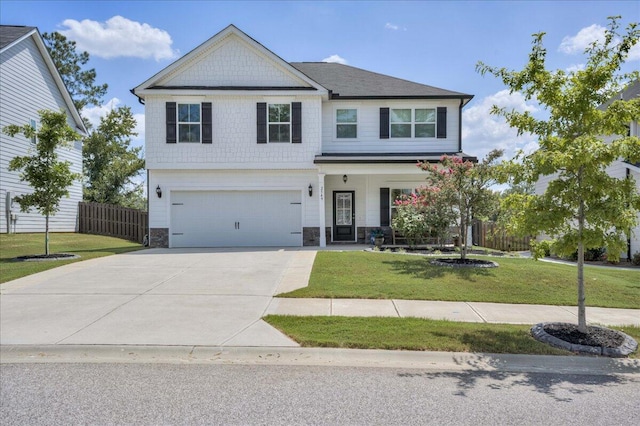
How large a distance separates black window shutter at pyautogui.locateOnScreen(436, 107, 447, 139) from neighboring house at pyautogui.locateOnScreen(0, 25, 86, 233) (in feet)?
52.7

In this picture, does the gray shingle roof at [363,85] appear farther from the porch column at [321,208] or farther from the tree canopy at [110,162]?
the tree canopy at [110,162]

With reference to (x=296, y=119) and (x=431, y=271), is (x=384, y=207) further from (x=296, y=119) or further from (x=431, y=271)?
(x=431, y=271)

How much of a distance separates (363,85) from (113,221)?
1410 centimetres

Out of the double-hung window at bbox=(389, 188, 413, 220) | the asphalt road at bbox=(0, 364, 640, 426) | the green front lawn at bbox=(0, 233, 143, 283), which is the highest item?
the double-hung window at bbox=(389, 188, 413, 220)

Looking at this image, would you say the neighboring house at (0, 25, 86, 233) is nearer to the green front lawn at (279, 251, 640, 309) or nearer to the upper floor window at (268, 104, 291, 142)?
the upper floor window at (268, 104, 291, 142)

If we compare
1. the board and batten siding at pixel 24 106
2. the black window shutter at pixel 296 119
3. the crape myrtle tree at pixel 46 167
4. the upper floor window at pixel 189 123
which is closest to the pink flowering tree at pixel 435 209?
the black window shutter at pixel 296 119

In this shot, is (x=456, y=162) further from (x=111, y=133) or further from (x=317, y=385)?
(x=111, y=133)

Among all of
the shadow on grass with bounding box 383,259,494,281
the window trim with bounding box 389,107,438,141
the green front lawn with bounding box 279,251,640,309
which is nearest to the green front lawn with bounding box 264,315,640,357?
the green front lawn with bounding box 279,251,640,309

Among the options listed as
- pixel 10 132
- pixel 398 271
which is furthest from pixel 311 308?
pixel 10 132

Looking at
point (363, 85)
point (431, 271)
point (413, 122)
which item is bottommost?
point (431, 271)

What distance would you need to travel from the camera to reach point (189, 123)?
56.3 feet

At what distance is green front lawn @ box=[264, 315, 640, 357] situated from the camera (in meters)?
5.58

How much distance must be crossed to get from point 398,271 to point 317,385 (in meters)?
6.48

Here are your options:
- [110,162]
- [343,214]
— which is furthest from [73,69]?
[343,214]
